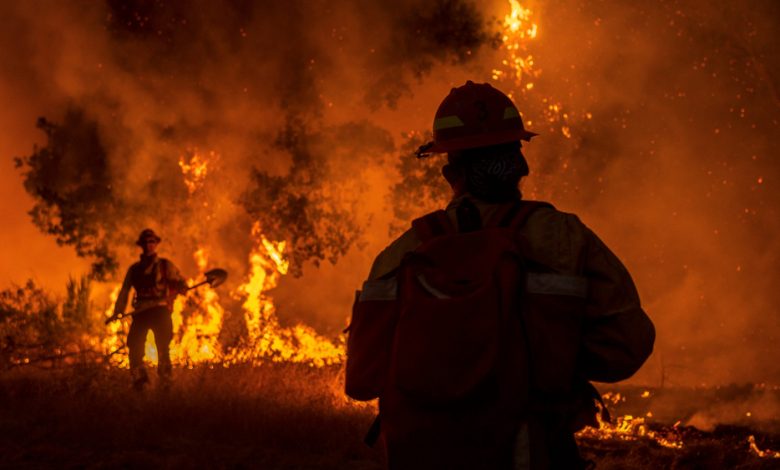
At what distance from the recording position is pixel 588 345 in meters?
2.27

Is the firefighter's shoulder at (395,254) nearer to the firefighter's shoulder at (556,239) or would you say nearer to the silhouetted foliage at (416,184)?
the firefighter's shoulder at (556,239)

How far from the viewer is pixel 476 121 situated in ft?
8.19

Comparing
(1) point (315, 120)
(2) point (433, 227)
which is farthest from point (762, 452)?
(1) point (315, 120)

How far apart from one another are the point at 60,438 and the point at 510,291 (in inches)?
242

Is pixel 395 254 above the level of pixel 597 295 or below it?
above

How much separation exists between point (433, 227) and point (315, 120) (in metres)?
12.9

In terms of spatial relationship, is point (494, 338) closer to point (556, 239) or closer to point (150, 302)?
point (556, 239)

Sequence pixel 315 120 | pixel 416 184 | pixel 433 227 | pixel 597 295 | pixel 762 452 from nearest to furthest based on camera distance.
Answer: pixel 597 295 → pixel 433 227 → pixel 762 452 → pixel 416 184 → pixel 315 120

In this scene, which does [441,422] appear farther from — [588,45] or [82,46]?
[588,45]

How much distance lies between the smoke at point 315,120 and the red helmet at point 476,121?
39.4ft

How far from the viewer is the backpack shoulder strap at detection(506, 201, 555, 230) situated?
230 cm

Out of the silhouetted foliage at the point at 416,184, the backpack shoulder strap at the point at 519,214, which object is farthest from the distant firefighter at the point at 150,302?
the backpack shoulder strap at the point at 519,214

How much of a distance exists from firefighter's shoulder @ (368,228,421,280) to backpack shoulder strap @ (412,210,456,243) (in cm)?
3

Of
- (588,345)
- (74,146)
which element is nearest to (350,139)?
(74,146)
